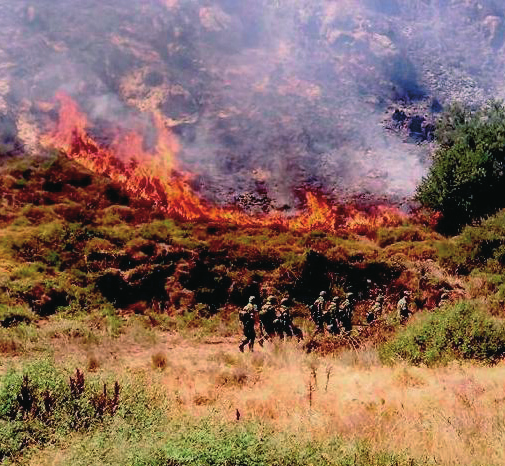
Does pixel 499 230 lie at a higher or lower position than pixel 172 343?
higher

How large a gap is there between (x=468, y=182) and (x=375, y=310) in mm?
13290

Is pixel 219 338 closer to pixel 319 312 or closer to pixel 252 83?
pixel 319 312

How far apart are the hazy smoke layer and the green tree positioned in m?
2.90

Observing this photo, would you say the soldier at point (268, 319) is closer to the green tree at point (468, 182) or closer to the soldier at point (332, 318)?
the soldier at point (332, 318)

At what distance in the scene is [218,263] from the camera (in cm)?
2328

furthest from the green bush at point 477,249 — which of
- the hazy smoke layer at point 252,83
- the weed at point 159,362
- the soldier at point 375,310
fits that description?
the weed at point 159,362

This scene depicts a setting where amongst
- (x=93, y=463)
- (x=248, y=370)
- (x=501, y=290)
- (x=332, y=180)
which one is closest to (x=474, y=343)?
(x=248, y=370)

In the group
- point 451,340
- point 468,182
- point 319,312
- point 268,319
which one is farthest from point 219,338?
point 468,182

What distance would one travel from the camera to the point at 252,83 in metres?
38.4

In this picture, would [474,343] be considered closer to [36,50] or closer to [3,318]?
[3,318]

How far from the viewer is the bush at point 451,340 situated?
12164mm

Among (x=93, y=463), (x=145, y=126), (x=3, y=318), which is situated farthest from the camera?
(x=145, y=126)

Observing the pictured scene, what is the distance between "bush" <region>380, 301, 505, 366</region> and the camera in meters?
12.2

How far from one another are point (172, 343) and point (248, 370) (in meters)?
6.27
